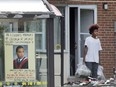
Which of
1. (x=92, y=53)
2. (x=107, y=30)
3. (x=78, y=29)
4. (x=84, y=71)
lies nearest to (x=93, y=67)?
(x=84, y=71)

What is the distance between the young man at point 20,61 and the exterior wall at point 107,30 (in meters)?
5.71

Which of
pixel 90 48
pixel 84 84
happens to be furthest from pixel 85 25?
pixel 84 84

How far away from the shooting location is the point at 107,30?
12328 mm

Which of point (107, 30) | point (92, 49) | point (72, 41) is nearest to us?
point (92, 49)

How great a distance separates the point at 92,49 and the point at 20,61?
3.83 meters

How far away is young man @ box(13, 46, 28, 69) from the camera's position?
6730 millimetres

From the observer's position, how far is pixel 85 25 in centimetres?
1273

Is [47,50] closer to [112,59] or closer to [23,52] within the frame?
[23,52]

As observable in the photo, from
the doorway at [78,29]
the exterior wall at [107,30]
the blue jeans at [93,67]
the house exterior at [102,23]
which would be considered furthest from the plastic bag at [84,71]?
the doorway at [78,29]

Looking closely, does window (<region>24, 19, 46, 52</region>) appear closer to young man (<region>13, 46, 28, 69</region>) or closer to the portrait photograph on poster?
the portrait photograph on poster

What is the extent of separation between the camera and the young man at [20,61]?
6.73m

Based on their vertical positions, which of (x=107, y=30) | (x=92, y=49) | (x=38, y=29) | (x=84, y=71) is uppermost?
(x=107, y=30)

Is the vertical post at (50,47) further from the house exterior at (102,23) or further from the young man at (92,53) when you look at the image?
the house exterior at (102,23)

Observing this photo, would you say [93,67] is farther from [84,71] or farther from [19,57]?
[19,57]
